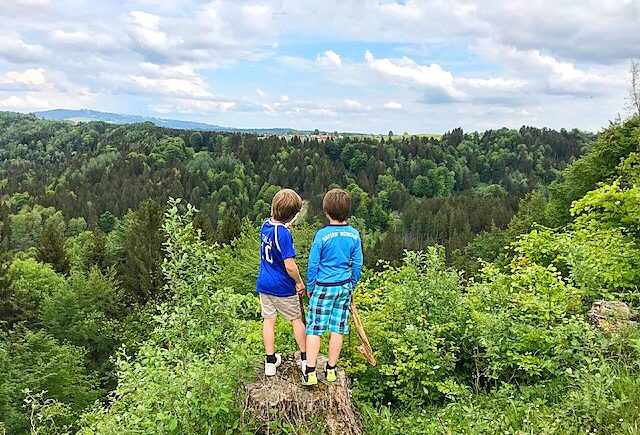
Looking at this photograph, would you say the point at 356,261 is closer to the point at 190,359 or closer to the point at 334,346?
the point at 334,346

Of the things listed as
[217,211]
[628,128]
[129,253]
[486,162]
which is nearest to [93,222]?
[217,211]

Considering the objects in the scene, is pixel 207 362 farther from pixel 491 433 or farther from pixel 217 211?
pixel 217 211

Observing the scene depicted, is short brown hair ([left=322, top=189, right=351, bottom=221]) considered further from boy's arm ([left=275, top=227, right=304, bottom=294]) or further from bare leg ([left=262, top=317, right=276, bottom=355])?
bare leg ([left=262, top=317, right=276, bottom=355])

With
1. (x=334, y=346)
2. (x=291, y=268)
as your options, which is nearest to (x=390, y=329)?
(x=334, y=346)

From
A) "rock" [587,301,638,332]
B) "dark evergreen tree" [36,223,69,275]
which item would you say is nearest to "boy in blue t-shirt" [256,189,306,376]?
"rock" [587,301,638,332]

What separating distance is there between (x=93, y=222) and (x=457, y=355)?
10079 centimetres

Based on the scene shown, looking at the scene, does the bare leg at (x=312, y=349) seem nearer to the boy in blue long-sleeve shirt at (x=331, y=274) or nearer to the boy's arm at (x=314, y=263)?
the boy in blue long-sleeve shirt at (x=331, y=274)

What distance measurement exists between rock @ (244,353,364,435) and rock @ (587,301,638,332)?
10.6 ft

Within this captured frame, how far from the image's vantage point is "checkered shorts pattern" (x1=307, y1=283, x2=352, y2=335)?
5230 millimetres

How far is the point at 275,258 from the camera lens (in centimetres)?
520

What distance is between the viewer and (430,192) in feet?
527

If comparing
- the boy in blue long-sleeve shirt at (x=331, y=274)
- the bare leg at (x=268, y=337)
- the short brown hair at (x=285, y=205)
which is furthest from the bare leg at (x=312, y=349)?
the short brown hair at (x=285, y=205)

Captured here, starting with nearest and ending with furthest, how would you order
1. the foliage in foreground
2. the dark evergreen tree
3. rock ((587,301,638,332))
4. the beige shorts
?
Result: 1. the foliage in foreground
2. the beige shorts
3. rock ((587,301,638,332))
4. the dark evergreen tree

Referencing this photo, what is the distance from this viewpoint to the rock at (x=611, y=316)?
5.95 meters
